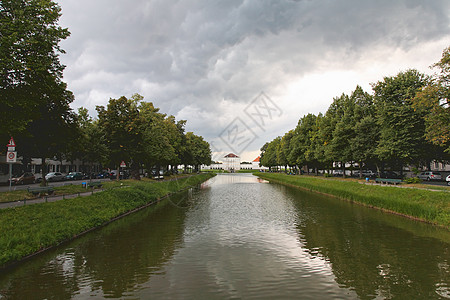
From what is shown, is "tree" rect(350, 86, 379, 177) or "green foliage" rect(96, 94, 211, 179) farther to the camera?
"tree" rect(350, 86, 379, 177)

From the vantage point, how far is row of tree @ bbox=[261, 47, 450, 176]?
31.6 metres

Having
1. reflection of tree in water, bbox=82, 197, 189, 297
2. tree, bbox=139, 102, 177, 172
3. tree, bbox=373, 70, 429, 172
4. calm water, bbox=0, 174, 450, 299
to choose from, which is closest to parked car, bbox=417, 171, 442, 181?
tree, bbox=373, 70, 429, 172

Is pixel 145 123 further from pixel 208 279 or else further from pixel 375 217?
pixel 208 279

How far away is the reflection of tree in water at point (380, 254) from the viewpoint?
10891mm

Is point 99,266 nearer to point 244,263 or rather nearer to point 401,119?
point 244,263

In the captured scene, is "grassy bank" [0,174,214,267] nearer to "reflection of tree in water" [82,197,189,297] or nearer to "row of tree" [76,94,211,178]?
"reflection of tree in water" [82,197,189,297]

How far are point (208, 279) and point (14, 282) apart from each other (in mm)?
7832

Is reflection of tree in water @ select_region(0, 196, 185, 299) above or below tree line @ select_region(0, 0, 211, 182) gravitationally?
below

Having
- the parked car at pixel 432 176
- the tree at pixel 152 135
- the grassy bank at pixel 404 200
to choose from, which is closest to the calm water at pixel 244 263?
the grassy bank at pixel 404 200

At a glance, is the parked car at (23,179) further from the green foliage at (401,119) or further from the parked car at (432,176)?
the parked car at (432,176)

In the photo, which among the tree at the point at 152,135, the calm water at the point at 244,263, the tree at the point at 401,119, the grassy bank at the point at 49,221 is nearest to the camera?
the calm water at the point at 244,263

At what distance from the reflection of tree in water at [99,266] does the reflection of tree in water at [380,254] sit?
880 centimetres

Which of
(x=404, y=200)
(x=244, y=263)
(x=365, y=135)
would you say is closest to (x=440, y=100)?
(x=404, y=200)

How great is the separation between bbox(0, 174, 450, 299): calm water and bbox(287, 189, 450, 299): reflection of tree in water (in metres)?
0.05
